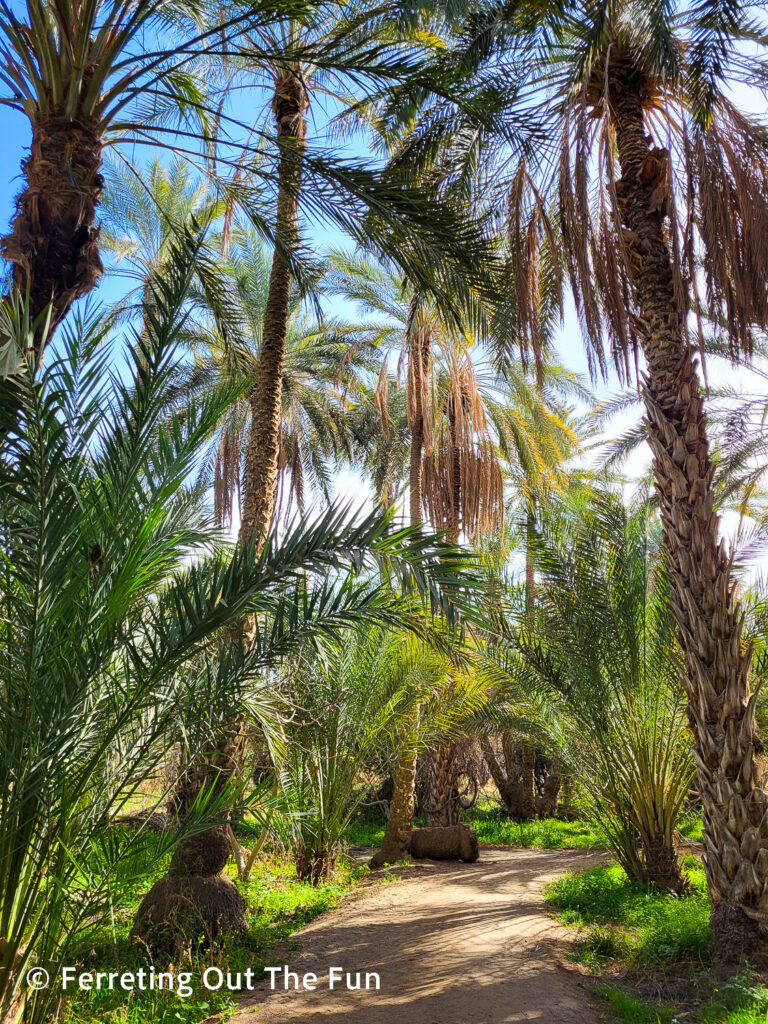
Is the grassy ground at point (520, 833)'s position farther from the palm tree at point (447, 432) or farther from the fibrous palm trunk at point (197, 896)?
the fibrous palm trunk at point (197, 896)

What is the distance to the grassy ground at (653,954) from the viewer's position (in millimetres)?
4270

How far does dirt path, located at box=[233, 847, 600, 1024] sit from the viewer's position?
15.2 ft

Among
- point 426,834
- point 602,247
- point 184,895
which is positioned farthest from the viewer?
point 426,834

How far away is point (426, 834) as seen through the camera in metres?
11.6

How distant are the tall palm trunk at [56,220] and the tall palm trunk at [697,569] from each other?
4.51 meters

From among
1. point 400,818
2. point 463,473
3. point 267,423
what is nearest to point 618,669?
point 267,423

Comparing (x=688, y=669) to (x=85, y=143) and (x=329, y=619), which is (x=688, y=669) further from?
(x=85, y=143)

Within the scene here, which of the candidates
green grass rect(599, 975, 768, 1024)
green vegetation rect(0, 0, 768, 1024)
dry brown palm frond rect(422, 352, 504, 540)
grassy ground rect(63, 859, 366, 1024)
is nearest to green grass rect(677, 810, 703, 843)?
green vegetation rect(0, 0, 768, 1024)

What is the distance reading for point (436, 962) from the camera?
18.7ft

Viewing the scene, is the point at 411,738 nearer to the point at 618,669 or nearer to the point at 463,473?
the point at 618,669

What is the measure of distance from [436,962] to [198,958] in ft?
6.44

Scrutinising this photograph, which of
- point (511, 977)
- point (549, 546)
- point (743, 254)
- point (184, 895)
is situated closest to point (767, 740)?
point (549, 546)

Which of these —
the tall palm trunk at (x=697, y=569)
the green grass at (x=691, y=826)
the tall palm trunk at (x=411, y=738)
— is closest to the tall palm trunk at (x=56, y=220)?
the tall palm trunk at (x=697, y=569)

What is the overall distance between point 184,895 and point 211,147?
282 inches
